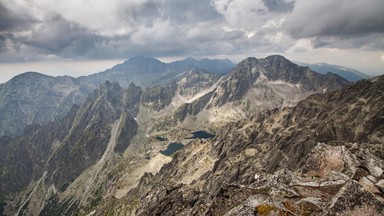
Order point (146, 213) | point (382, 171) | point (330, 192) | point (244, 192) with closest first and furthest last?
point (330, 192)
point (382, 171)
point (244, 192)
point (146, 213)

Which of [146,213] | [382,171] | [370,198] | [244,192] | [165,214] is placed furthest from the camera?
[146,213]

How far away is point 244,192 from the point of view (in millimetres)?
42812

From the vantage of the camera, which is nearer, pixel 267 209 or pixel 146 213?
pixel 267 209

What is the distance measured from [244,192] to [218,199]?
432cm

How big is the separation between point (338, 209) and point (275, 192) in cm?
892

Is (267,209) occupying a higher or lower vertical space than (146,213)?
higher

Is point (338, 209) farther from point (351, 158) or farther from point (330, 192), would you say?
point (351, 158)

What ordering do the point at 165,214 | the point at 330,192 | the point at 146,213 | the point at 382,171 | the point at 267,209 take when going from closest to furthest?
the point at 267,209
the point at 330,192
the point at 382,171
the point at 165,214
the point at 146,213

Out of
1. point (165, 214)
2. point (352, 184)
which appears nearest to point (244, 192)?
point (352, 184)

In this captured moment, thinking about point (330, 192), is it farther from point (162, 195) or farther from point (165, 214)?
point (162, 195)

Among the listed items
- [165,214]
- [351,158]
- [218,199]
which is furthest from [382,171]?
[165,214]

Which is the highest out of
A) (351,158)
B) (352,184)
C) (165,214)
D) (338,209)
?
(352,184)

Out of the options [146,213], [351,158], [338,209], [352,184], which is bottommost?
[146,213]

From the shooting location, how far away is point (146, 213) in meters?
103
